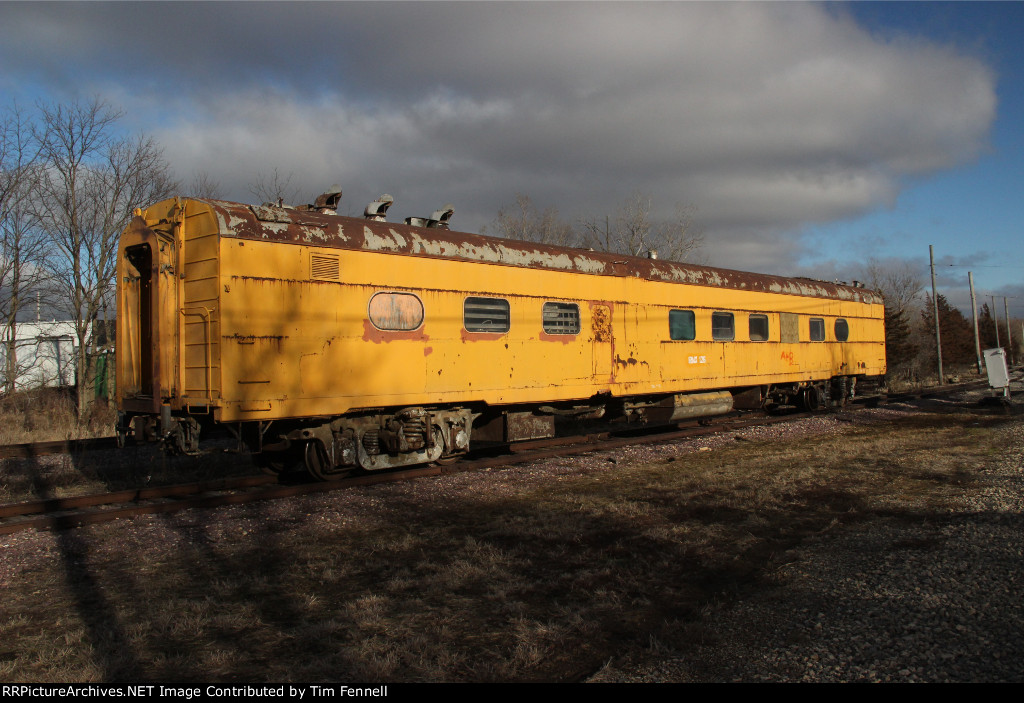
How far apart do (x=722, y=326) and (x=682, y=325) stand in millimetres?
1464

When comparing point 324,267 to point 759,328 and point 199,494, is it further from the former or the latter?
point 759,328

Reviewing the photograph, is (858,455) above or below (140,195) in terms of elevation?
below

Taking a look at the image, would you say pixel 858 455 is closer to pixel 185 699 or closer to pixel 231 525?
pixel 231 525

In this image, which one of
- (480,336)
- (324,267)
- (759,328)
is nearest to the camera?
(324,267)

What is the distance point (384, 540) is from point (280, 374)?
250cm

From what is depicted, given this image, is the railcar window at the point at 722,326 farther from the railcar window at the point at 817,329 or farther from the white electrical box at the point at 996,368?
the white electrical box at the point at 996,368

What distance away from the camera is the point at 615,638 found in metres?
3.96

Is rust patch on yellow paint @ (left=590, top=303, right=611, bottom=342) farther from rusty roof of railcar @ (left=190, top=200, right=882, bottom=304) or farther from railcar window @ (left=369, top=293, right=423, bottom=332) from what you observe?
railcar window @ (left=369, top=293, right=423, bottom=332)

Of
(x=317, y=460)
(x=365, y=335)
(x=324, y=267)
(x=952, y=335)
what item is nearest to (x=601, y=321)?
(x=365, y=335)

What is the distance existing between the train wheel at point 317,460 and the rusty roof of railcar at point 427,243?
244cm

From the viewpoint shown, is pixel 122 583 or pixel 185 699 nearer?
pixel 185 699

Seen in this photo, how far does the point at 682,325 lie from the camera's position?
12.5 m

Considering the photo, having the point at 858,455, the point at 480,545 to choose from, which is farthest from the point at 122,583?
the point at 858,455

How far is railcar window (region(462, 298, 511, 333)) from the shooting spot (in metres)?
9.23
